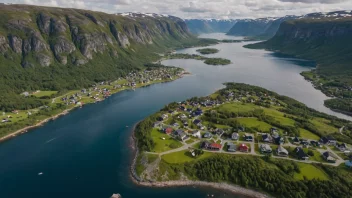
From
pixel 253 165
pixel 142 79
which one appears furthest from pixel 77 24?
pixel 253 165

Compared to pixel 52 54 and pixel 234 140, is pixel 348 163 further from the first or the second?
pixel 52 54

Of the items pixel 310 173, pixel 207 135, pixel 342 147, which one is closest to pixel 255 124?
pixel 207 135

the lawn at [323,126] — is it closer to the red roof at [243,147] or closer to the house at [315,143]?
the house at [315,143]

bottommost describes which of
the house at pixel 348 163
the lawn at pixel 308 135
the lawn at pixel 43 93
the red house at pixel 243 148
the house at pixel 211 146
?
the lawn at pixel 43 93

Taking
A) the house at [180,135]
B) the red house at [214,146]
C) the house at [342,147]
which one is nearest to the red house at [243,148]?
the red house at [214,146]

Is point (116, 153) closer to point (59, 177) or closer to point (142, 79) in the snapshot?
point (59, 177)

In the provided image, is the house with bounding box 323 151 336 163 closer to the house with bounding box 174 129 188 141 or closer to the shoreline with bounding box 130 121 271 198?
the shoreline with bounding box 130 121 271 198

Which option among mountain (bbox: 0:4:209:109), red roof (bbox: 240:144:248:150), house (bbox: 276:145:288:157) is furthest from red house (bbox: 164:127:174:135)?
mountain (bbox: 0:4:209:109)
